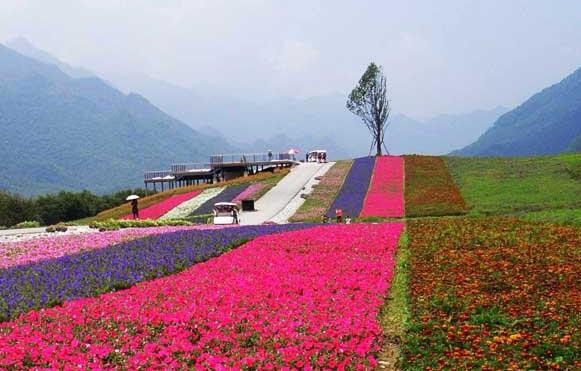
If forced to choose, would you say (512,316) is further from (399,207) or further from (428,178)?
(428,178)

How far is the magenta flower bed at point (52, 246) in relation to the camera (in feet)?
67.1

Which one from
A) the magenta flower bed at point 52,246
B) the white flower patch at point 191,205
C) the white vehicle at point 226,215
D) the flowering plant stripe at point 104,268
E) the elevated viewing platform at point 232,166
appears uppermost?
the elevated viewing platform at point 232,166

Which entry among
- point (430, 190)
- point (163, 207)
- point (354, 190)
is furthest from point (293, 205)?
point (163, 207)

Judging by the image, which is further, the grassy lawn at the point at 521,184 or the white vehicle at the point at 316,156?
the white vehicle at the point at 316,156

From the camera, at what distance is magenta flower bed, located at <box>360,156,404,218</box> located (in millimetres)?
38350

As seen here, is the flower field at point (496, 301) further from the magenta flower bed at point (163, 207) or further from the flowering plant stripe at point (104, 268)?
the magenta flower bed at point (163, 207)

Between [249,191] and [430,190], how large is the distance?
1750 cm

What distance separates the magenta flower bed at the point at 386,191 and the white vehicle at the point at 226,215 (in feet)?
27.7

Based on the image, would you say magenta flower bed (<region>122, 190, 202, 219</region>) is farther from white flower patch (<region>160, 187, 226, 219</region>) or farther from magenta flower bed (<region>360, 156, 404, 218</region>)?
magenta flower bed (<region>360, 156, 404, 218</region>)

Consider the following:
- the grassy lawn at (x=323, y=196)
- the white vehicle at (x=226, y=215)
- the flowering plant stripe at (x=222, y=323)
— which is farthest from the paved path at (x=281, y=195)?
the flowering plant stripe at (x=222, y=323)

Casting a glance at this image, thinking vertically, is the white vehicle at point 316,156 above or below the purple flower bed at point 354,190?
above

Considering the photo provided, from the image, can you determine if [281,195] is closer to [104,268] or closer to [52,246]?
[52,246]

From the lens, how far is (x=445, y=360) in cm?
899

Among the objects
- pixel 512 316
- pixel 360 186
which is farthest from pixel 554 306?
pixel 360 186
